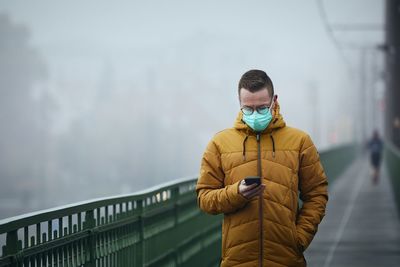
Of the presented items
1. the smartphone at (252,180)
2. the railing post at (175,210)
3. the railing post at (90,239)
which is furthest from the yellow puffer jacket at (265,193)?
the railing post at (175,210)

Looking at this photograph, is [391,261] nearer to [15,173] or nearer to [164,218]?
[164,218]

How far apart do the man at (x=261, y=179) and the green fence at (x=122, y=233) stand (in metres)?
1.03

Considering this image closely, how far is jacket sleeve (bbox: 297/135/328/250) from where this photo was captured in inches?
244

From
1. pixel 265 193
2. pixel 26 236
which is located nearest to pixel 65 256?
pixel 26 236

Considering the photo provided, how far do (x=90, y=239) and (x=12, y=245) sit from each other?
61.0 inches

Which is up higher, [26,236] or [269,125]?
[269,125]

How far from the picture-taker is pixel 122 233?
28.8 ft

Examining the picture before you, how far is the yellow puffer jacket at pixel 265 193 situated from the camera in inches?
238

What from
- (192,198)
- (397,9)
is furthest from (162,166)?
(192,198)

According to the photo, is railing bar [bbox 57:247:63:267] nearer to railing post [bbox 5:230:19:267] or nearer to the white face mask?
railing post [bbox 5:230:19:267]

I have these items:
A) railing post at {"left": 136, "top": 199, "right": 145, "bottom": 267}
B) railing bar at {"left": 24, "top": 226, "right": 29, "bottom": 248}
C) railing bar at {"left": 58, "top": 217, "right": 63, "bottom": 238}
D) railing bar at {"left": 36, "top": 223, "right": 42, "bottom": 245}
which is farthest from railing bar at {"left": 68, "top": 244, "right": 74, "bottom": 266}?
railing post at {"left": 136, "top": 199, "right": 145, "bottom": 267}

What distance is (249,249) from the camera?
6066mm

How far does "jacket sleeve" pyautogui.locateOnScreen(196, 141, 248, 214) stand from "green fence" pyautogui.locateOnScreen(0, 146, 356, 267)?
985mm

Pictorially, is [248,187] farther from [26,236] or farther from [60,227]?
[60,227]
